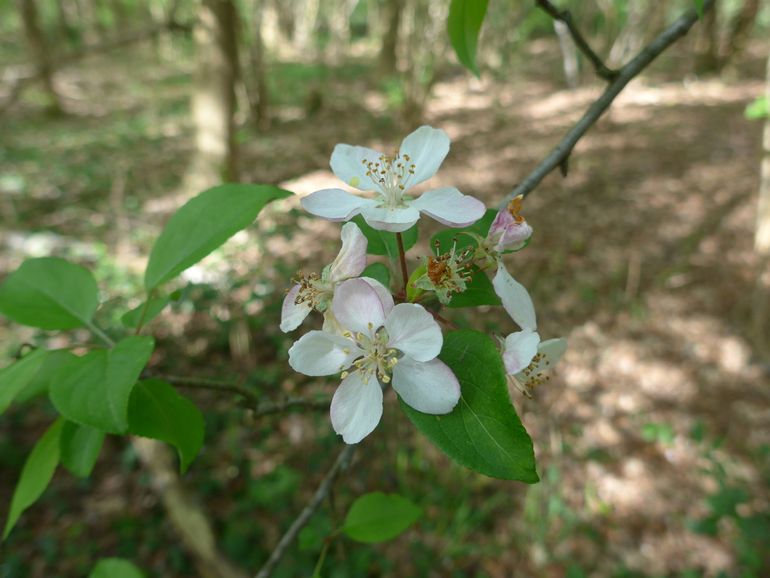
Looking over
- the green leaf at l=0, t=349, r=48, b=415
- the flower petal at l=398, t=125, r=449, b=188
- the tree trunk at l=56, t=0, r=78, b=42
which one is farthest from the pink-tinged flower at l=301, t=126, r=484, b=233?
the tree trunk at l=56, t=0, r=78, b=42

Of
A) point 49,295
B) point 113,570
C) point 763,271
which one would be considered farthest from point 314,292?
point 763,271

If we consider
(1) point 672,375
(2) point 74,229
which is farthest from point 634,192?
(2) point 74,229

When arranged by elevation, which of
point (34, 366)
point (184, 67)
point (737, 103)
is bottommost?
point (184, 67)

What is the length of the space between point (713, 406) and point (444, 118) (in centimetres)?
643

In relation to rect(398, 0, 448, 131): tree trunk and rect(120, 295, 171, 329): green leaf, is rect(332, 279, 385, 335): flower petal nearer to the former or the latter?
rect(120, 295, 171, 329): green leaf

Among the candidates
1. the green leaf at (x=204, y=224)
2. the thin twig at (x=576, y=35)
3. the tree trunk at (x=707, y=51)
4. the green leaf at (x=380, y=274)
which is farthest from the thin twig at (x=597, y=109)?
the tree trunk at (x=707, y=51)

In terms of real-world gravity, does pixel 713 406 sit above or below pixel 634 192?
below

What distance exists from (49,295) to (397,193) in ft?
2.48

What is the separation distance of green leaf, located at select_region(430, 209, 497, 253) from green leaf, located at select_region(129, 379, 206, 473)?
56cm

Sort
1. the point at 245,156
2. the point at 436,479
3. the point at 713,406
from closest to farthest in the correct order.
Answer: the point at 436,479
the point at 713,406
the point at 245,156

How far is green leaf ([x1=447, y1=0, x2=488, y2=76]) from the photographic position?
992 millimetres

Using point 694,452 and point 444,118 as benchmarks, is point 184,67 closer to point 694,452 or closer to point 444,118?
point 444,118

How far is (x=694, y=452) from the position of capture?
308 centimetres

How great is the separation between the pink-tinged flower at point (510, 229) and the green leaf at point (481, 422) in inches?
7.4
